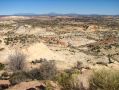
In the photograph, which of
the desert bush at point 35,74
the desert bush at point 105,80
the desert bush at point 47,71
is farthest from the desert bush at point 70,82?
the desert bush at point 35,74

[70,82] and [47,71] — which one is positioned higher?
[70,82]

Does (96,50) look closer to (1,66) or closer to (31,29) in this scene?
(1,66)

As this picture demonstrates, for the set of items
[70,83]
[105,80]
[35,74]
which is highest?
[105,80]

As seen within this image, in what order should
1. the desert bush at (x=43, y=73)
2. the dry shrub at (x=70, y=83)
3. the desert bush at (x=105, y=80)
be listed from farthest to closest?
the desert bush at (x=43, y=73) → the dry shrub at (x=70, y=83) → the desert bush at (x=105, y=80)

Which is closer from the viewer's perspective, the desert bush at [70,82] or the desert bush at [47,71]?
the desert bush at [70,82]

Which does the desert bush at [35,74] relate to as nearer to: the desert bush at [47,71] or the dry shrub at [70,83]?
the desert bush at [47,71]

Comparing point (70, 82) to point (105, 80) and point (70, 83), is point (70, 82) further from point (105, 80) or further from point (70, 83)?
point (105, 80)

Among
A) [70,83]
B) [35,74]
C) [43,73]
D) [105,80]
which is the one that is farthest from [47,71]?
[105,80]

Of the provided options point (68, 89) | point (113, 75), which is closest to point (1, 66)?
point (68, 89)

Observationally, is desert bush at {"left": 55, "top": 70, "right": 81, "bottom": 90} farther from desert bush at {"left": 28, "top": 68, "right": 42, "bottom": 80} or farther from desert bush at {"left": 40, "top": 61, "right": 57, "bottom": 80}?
desert bush at {"left": 28, "top": 68, "right": 42, "bottom": 80}
